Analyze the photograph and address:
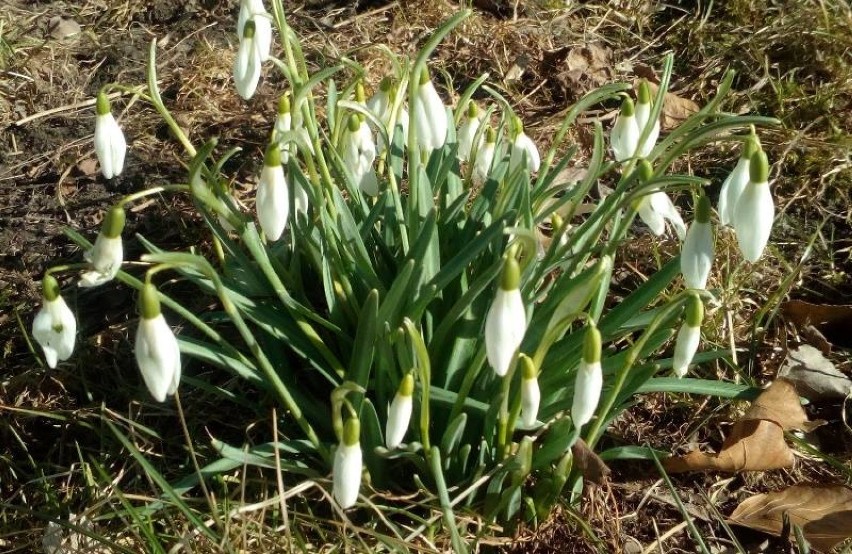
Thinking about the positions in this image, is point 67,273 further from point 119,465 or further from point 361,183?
point 361,183

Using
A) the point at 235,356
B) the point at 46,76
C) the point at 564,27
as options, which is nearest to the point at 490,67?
the point at 564,27

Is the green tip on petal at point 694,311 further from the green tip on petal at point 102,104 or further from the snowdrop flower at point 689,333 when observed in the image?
the green tip on petal at point 102,104

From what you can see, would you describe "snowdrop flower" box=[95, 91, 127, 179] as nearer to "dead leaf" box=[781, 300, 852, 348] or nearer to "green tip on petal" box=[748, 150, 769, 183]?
"green tip on petal" box=[748, 150, 769, 183]

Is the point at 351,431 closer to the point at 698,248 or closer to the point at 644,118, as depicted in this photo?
the point at 698,248

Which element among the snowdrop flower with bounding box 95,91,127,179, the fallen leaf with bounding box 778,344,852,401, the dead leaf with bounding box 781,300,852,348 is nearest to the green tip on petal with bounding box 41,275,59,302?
the snowdrop flower with bounding box 95,91,127,179

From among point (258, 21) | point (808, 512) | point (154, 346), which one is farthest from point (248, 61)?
point (808, 512)

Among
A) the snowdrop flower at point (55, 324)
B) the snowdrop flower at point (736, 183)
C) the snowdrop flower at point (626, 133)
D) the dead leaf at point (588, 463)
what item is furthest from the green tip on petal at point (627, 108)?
the snowdrop flower at point (55, 324)
